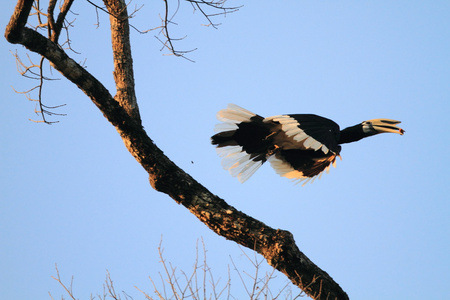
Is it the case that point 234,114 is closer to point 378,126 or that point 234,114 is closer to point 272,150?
Result: point 272,150

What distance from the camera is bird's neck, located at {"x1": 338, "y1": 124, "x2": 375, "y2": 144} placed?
15.1 ft

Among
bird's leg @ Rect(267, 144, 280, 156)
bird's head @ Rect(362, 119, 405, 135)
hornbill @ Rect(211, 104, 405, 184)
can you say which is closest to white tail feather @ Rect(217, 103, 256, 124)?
hornbill @ Rect(211, 104, 405, 184)

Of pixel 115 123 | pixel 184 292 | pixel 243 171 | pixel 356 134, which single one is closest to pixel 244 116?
pixel 243 171

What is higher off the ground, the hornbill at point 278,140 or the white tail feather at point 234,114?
the white tail feather at point 234,114

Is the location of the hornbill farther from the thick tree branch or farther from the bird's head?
the thick tree branch

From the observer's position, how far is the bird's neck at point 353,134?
15.1 ft

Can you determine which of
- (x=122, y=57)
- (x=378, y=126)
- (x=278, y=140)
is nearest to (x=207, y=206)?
(x=122, y=57)

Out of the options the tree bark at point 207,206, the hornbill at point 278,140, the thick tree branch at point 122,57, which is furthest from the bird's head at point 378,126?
the thick tree branch at point 122,57

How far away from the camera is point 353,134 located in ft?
15.1

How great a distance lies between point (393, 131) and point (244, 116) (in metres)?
1.39

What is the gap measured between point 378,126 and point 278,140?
99 cm

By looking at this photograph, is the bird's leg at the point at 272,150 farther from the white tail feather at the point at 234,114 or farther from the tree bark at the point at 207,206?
the tree bark at the point at 207,206

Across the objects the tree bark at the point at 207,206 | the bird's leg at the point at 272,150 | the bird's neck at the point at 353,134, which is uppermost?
the bird's neck at the point at 353,134

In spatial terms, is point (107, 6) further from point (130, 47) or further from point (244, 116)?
point (244, 116)
